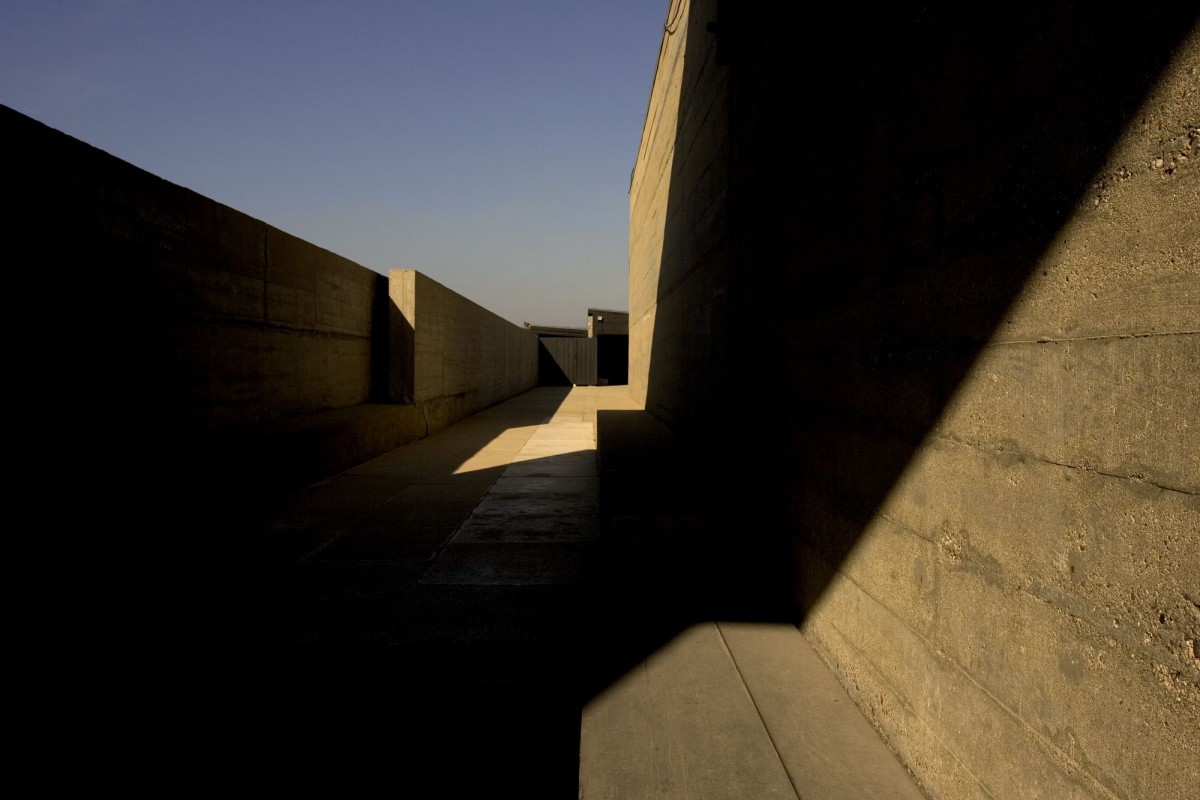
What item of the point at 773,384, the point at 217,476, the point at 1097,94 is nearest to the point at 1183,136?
the point at 1097,94

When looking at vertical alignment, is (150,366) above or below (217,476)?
above

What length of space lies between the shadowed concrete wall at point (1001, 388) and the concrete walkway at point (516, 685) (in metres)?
0.30

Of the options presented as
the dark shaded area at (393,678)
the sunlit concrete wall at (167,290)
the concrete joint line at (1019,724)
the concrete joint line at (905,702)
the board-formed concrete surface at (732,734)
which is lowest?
the dark shaded area at (393,678)

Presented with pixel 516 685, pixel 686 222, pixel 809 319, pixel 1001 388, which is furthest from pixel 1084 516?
pixel 686 222

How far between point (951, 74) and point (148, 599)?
3862mm

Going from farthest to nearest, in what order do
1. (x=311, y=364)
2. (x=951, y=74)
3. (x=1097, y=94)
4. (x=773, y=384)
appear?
(x=311, y=364)
(x=773, y=384)
(x=951, y=74)
(x=1097, y=94)

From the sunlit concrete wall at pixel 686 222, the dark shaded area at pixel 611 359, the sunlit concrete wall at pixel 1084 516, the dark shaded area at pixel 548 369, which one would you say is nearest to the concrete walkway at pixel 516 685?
the sunlit concrete wall at pixel 1084 516

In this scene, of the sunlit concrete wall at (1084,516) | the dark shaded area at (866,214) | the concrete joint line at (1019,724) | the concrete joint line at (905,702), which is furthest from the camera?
the concrete joint line at (905,702)

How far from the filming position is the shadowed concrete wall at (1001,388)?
94 centimetres

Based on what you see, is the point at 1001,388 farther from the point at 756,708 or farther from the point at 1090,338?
the point at 756,708

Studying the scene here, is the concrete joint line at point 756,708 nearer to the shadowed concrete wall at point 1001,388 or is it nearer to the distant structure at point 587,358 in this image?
the shadowed concrete wall at point 1001,388

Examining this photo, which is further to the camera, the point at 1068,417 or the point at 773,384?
the point at 773,384

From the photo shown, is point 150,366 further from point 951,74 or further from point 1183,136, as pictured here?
point 1183,136

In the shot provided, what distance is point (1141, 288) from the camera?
3.17ft
